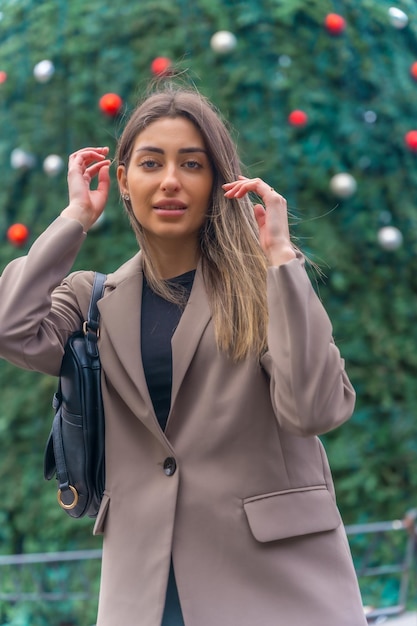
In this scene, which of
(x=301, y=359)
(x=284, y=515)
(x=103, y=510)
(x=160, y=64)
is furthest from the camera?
(x=160, y=64)

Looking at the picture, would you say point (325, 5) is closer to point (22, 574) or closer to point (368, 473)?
point (368, 473)

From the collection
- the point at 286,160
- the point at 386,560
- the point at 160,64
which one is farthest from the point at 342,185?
the point at 386,560

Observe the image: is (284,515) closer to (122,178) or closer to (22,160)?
(122,178)

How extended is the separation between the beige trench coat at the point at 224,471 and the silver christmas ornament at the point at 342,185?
2.53 m

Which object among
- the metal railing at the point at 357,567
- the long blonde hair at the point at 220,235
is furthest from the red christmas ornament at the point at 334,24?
the long blonde hair at the point at 220,235

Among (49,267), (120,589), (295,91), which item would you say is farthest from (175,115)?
(295,91)

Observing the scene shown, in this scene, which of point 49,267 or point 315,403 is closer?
point 315,403

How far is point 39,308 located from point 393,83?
10.0 feet

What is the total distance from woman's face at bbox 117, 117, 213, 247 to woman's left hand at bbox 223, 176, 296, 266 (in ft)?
0.36

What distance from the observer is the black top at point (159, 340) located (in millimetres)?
2184

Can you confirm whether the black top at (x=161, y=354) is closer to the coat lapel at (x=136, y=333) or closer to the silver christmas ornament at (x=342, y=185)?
the coat lapel at (x=136, y=333)

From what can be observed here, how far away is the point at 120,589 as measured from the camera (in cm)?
214

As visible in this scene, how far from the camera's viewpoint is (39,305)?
2.19 meters

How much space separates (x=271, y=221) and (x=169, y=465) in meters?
0.55
